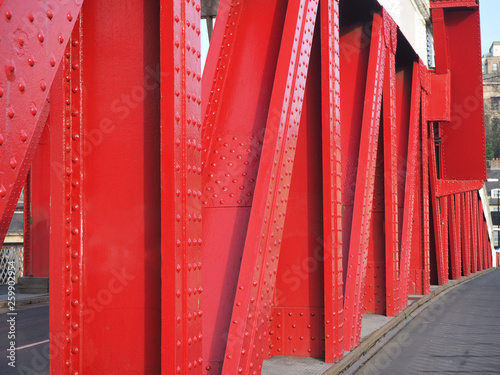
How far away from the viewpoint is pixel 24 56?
2.52 meters

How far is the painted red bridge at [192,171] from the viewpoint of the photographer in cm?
371

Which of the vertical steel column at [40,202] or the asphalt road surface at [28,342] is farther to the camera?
the vertical steel column at [40,202]

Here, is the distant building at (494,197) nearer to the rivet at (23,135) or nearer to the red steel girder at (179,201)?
the red steel girder at (179,201)

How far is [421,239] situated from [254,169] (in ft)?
36.6

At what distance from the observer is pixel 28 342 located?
35.2 ft

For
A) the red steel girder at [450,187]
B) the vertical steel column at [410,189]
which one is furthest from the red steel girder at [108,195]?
the red steel girder at [450,187]

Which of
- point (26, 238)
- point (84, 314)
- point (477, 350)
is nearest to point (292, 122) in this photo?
point (84, 314)

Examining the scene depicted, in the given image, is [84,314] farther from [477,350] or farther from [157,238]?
[477,350]

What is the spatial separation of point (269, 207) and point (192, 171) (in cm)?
158

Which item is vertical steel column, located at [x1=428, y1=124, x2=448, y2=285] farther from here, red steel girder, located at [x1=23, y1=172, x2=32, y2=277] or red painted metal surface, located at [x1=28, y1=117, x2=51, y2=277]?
red steel girder, located at [x1=23, y1=172, x2=32, y2=277]

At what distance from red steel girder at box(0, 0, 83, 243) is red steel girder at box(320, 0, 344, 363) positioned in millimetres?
5231

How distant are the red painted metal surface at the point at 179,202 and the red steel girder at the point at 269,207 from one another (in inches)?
43.1

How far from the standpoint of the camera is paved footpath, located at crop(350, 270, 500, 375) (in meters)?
7.92

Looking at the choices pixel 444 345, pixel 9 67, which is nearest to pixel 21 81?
pixel 9 67
